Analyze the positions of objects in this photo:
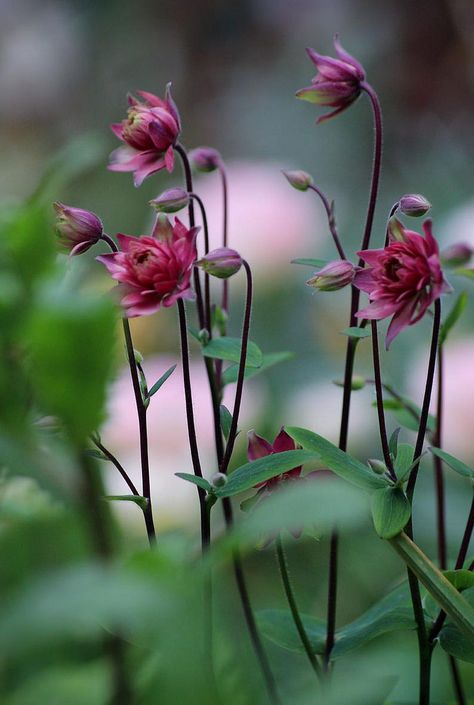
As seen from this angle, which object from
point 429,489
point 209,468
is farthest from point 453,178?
point 209,468

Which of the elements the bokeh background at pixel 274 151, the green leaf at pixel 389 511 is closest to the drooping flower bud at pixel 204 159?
the green leaf at pixel 389 511

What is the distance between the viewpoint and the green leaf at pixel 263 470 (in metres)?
0.21

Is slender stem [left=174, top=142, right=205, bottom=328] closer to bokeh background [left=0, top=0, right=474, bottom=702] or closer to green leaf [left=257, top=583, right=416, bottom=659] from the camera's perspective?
green leaf [left=257, top=583, right=416, bottom=659]

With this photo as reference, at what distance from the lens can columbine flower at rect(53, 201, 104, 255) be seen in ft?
0.77

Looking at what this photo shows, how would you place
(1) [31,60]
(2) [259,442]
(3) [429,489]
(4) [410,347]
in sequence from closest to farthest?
(2) [259,442] < (3) [429,489] < (4) [410,347] < (1) [31,60]

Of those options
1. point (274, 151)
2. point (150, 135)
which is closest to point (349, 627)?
point (150, 135)

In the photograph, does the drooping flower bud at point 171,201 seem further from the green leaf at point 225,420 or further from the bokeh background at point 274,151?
the bokeh background at point 274,151

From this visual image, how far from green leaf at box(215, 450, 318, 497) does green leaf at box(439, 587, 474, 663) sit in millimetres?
57

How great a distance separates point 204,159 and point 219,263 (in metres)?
0.09

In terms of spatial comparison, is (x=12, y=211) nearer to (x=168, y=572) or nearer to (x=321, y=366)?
(x=168, y=572)

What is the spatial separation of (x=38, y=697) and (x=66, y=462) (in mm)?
51

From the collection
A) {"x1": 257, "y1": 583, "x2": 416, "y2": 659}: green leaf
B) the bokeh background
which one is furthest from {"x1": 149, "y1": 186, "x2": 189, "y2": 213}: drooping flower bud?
the bokeh background

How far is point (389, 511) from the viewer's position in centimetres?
21

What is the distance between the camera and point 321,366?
1016mm
